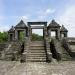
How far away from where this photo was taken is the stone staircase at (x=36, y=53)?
52.2 feet

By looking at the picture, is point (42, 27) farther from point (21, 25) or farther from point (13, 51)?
point (13, 51)

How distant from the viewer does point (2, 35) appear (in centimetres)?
4931

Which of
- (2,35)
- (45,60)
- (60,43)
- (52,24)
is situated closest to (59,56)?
(45,60)

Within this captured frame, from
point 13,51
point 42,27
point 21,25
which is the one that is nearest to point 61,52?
point 13,51

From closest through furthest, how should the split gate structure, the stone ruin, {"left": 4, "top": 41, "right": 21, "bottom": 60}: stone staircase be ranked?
1. the stone ruin
2. {"left": 4, "top": 41, "right": 21, "bottom": 60}: stone staircase
3. the split gate structure

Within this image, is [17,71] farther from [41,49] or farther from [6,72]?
[41,49]

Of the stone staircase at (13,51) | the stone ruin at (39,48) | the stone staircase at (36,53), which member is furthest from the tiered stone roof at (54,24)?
the stone staircase at (13,51)

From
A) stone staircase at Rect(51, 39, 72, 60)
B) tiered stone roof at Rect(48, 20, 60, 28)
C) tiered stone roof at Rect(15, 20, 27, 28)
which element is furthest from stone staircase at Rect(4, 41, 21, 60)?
tiered stone roof at Rect(48, 20, 60, 28)

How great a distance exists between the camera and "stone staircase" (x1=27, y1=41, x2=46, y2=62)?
15906mm

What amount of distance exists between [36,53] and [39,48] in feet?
4.94

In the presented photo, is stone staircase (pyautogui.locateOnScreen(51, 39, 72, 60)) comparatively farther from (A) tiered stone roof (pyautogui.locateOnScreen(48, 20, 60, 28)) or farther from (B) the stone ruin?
(A) tiered stone roof (pyautogui.locateOnScreen(48, 20, 60, 28))

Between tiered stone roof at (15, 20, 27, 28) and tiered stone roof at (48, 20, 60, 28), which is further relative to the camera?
tiered stone roof at (15, 20, 27, 28)

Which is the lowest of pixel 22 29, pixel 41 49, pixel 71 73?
pixel 71 73

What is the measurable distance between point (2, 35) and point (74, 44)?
Answer: 101 ft
